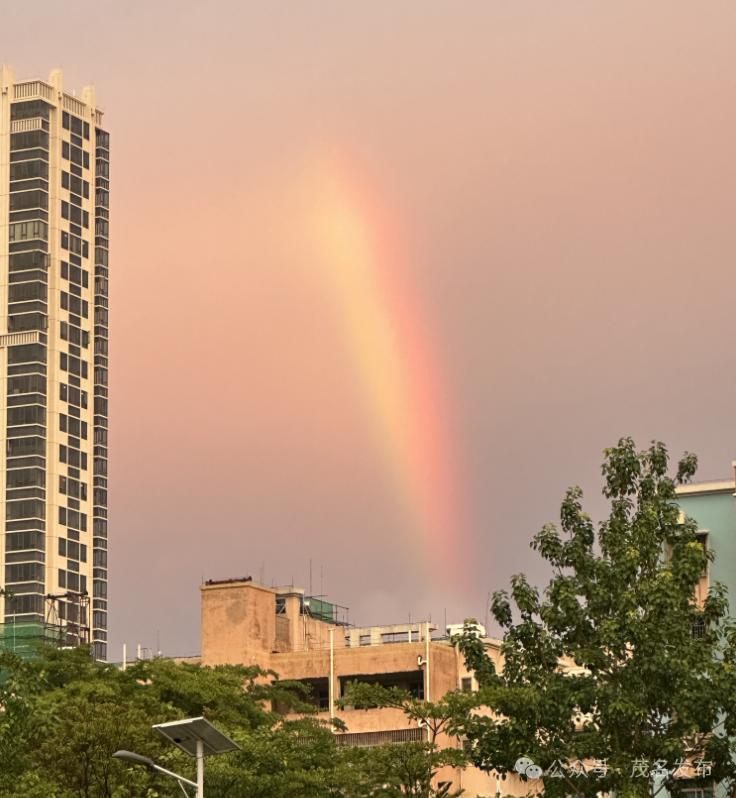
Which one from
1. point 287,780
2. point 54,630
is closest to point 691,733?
point 287,780

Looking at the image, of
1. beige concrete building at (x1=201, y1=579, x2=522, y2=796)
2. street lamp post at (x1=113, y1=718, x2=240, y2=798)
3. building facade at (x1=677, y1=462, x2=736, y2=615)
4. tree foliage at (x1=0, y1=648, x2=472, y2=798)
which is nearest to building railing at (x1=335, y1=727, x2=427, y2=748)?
beige concrete building at (x1=201, y1=579, x2=522, y2=796)

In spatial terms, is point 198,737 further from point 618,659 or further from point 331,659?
point 331,659

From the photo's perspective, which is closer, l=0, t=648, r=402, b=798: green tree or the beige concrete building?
l=0, t=648, r=402, b=798: green tree

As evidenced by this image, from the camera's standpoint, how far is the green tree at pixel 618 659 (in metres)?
40.7

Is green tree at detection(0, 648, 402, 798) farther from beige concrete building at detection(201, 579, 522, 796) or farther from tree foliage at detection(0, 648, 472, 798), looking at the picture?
beige concrete building at detection(201, 579, 522, 796)

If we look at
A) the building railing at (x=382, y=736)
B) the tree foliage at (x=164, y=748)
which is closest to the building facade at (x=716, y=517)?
the tree foliage at (x=164, y=748)

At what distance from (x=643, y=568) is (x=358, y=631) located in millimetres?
101002

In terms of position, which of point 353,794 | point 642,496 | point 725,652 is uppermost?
point 642,496

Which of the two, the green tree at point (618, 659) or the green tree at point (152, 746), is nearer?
the green tree at point (618, 659)

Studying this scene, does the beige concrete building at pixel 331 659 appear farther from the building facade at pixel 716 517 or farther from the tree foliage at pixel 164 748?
the building facade at pixel 716 517

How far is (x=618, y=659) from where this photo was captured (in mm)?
41875

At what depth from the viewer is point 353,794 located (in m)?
68.6

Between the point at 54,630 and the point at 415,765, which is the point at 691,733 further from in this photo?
the point at 54,630

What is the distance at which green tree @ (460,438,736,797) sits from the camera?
4066 centimetres
